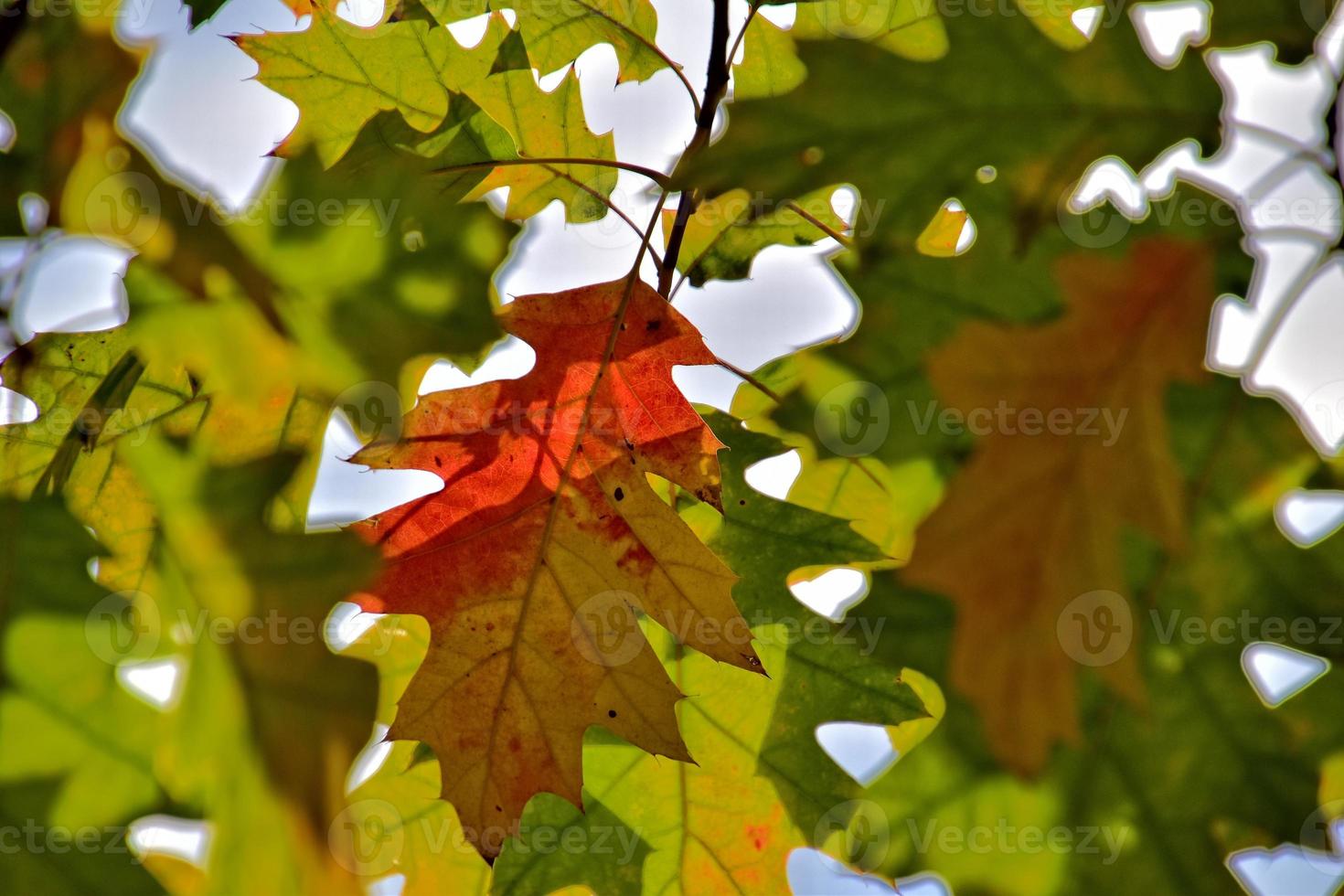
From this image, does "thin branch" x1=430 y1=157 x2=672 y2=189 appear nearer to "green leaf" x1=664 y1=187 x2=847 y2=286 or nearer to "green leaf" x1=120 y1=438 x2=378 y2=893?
"green leaf" x1=664 y1=187 x2=847 y2=286

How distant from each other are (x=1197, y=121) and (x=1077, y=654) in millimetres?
522

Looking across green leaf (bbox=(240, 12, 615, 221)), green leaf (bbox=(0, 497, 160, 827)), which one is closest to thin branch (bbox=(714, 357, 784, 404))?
green leaf (bbox=(240, 12, 615, 221))

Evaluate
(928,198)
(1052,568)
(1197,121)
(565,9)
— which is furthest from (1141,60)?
(565,9)

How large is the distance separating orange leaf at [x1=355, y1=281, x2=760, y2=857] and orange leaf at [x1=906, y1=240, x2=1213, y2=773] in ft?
1.13

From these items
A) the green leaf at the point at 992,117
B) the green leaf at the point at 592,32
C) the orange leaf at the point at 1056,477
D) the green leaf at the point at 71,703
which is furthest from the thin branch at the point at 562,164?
the green leaf at the point at 71,703

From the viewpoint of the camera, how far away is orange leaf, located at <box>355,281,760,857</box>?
3.97 ft

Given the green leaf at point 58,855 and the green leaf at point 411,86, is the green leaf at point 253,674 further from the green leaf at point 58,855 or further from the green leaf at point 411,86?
the green leaf at point 411,86

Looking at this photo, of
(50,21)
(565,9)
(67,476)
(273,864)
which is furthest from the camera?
(565,9)

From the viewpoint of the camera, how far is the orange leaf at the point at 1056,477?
0.91 m

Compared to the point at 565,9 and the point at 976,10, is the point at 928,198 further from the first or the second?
the point at 565,9

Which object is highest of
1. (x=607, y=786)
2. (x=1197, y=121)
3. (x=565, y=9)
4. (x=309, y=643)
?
(x=1197, y=121)

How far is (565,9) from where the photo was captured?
1.48 metres

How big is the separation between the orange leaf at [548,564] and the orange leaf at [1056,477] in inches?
13.5

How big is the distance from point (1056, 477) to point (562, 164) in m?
0.87
